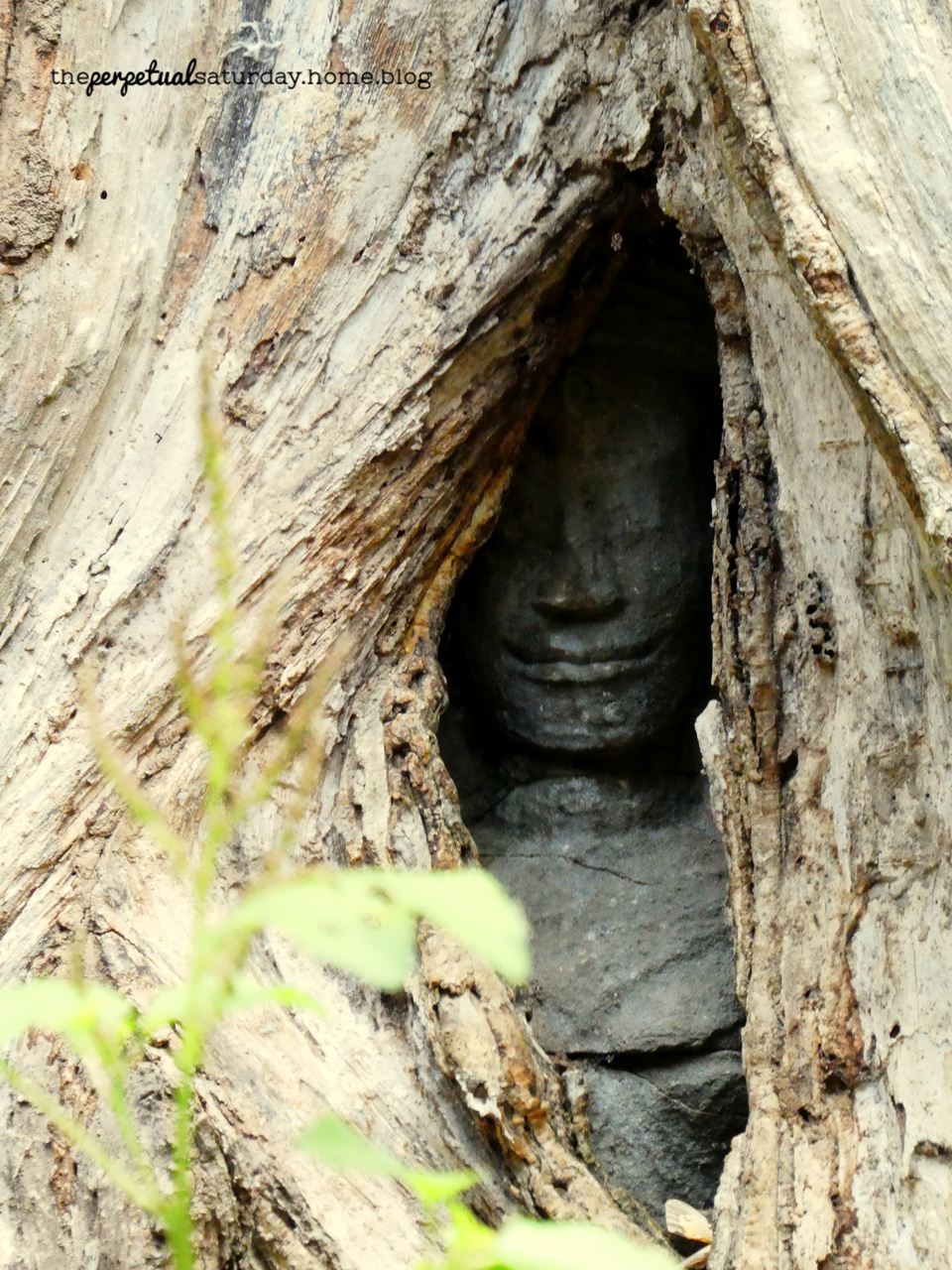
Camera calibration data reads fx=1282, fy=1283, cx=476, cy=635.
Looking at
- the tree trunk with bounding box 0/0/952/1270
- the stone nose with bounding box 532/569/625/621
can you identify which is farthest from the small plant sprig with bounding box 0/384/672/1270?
the stone nose with bounding box 532/569/625/621

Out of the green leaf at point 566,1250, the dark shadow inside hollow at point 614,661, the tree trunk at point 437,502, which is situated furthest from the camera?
the dark shadow inside hollow at point 614,661

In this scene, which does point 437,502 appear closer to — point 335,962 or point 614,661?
point 614,661

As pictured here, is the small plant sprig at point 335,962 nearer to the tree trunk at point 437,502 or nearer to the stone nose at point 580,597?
the tree trunk at point 437,502

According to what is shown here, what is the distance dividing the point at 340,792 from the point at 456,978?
1.16 feet

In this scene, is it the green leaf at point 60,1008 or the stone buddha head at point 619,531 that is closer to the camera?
the green leaf at point 60,1008

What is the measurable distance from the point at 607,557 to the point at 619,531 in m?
0.06

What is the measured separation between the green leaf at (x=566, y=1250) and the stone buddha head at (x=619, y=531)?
204cm

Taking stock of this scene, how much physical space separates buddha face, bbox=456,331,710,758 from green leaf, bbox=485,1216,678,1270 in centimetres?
204

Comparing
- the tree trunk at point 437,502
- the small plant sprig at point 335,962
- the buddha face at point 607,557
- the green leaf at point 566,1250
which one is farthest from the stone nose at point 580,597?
the green leaf at point 566,1250

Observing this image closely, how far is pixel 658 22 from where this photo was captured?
77.6 inches

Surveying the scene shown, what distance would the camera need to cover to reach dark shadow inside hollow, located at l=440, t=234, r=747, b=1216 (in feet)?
8.03

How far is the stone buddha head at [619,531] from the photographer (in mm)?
2525

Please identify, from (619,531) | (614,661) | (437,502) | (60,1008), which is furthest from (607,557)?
(60,1008)

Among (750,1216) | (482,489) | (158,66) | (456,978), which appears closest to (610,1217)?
(750,1216)
